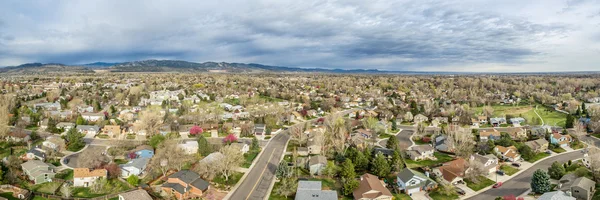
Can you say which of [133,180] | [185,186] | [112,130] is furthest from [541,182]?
[112,130]

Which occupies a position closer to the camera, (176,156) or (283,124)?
(176,156)

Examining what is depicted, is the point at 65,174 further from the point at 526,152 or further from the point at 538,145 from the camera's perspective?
the point at 538,145

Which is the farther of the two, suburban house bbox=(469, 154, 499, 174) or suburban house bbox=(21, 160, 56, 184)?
suburban house bbox=(469, 154, 499, 174)

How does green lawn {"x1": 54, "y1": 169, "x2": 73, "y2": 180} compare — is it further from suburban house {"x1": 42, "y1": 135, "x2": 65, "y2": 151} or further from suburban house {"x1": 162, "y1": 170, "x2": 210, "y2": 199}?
suburban house {"x1": 162, "y1": 170, "x2": 210, "y2": 199}

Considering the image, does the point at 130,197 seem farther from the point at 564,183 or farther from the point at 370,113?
the point at 370,113

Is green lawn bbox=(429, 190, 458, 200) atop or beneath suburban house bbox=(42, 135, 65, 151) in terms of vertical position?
beneath

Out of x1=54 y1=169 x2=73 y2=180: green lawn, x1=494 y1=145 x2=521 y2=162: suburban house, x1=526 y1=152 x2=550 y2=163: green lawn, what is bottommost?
x1=54 y1=169 x2=73 y2=180: green lawn

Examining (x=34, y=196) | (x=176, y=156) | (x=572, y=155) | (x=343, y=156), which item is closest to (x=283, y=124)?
(x=343, y=156)

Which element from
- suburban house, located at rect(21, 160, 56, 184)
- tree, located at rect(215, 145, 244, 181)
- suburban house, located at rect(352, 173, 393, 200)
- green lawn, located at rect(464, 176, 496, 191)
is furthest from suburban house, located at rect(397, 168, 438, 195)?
suburban house, located at rect(21, 160, 56, 184)
